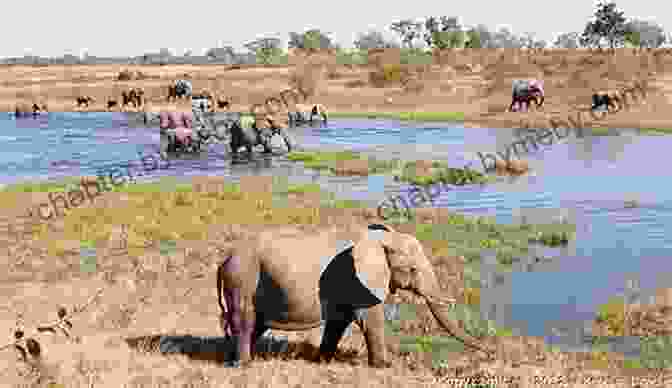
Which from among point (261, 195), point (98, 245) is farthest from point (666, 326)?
point (261, 195)

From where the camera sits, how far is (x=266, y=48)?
119 meters

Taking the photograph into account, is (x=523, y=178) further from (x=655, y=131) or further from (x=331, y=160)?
(x=655, y=131)

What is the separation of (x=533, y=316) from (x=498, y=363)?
8.08 ft

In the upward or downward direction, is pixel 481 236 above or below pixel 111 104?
below

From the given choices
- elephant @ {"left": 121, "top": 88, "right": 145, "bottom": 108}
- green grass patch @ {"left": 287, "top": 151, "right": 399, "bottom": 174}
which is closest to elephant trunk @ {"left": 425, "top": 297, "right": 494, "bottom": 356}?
green grass patch @ {"left": 287, "top": 151, "right": 399, "bottom": 174}

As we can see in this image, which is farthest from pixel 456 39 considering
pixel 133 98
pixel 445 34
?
pixel 133 98

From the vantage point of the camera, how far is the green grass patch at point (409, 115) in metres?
42.5

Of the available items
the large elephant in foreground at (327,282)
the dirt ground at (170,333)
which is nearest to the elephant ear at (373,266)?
the large elephant in foreground at (327,282)

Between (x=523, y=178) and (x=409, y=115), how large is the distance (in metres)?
21.0

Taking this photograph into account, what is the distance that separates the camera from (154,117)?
4625 cm

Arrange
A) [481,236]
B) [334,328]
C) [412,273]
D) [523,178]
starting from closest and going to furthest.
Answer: [412,273]
[334,328]
[481,236]
[523,178]

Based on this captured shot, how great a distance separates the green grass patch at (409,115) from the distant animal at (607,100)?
Answer: 21.3ft

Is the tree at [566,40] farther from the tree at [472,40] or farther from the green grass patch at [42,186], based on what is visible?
the green grass patch at [42,186]

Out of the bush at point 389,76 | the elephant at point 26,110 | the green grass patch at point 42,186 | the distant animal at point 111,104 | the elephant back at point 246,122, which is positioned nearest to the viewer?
the green grass patch at point 42,186
